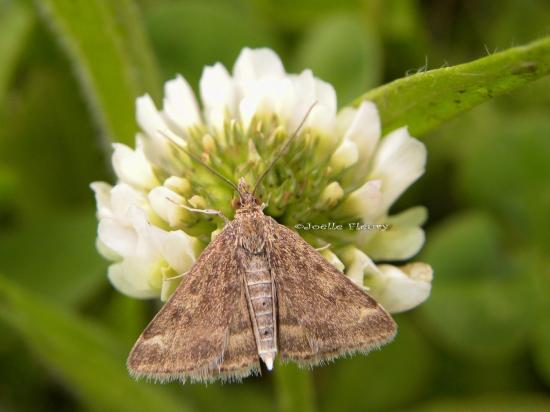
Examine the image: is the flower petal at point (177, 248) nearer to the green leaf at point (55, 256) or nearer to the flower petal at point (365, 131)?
the flower petal at point (365, 131)

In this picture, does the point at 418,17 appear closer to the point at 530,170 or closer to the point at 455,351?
the point at 530,170

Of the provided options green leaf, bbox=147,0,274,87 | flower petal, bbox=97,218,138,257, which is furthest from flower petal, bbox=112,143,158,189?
green leaf, bbox=147,0,274,87

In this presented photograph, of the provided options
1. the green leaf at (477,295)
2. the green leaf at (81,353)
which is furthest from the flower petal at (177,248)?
the green leaf at (477,295)

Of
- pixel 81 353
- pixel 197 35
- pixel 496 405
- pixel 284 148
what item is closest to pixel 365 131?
pixel 284 148

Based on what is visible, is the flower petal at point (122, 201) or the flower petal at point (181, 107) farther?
the flower petal at point (181, 107)

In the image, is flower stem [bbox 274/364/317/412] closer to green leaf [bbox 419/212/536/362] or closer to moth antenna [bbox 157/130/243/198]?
moth antenna [bbox 157/130/243/198]

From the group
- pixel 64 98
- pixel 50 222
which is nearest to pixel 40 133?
pixel 64 98

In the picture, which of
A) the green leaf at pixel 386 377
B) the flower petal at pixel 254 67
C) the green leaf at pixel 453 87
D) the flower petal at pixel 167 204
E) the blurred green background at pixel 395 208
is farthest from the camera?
the green leaf at pixel 386 377
